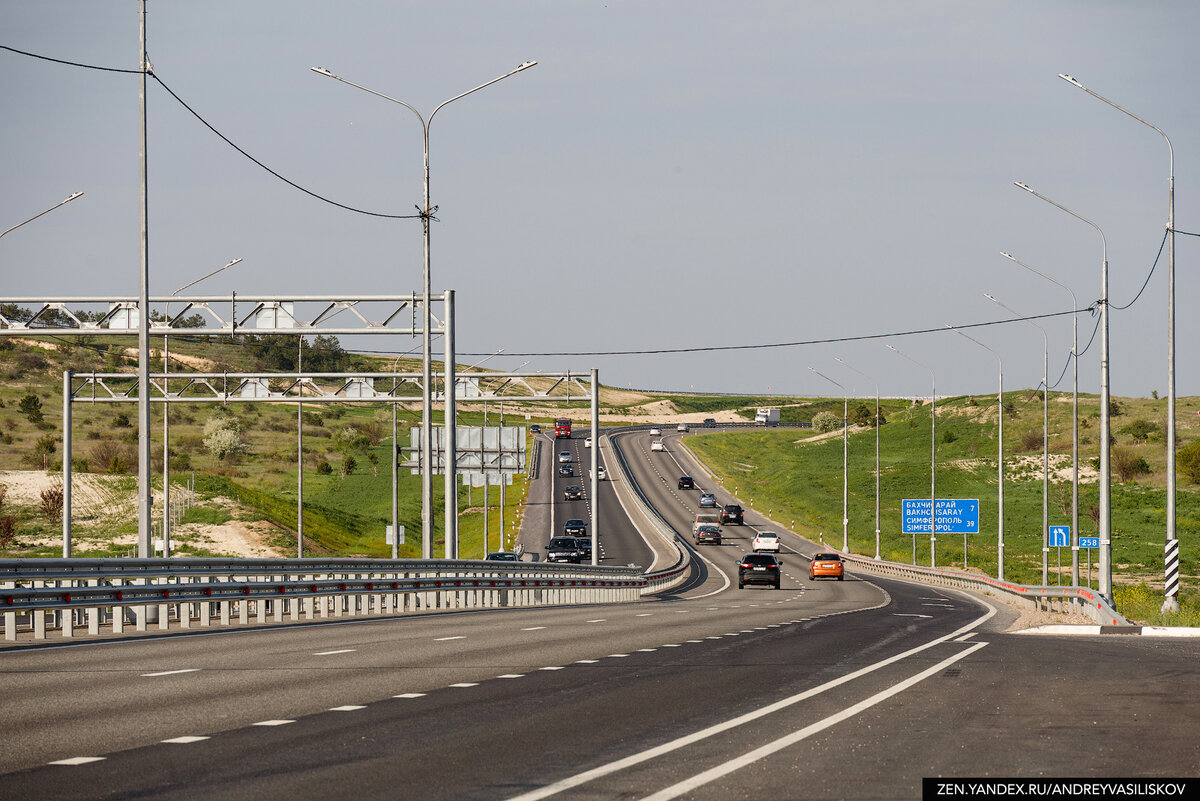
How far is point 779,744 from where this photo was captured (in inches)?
413

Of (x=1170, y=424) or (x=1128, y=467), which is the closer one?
(x=1170, y=424)

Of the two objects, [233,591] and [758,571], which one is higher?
[233,591]

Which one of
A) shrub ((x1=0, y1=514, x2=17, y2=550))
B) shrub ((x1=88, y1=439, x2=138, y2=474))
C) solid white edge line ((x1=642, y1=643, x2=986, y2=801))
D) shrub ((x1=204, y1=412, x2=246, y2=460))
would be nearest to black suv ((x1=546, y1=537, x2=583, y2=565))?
shrub ((x1=0, y1=514, x2=17, y2=550))

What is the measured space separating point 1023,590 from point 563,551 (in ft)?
107

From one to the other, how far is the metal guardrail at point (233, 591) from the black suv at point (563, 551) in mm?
29391

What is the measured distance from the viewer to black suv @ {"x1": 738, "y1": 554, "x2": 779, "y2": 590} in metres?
58.0

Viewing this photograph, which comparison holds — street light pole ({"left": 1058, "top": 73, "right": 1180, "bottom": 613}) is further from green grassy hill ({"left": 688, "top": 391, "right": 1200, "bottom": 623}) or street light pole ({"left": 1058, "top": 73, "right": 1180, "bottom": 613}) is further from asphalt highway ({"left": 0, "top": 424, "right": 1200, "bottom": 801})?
green grassy hill ({"left": 688, "top": 391, "right": 1200, "bottom": 623})

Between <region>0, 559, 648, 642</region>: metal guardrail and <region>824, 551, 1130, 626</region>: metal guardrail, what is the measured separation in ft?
47.7

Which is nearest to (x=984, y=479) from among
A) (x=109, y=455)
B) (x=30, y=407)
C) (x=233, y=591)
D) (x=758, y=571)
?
(x=109, y=455)

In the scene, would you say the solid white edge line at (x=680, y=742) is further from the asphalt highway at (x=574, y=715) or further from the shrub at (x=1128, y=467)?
the shrub at (x=1128, y=467)

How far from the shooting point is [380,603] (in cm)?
3100

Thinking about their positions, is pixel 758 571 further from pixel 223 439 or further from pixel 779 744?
pixel 223 439

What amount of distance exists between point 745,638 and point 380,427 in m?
139

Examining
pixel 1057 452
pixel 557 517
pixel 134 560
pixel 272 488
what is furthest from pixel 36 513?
pixel 1057 452
